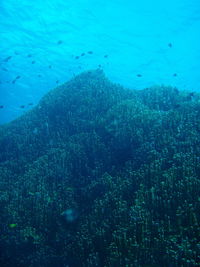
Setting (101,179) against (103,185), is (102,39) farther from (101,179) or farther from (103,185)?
(103,185)

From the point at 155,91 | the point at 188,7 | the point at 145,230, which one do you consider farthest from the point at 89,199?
the point at 188,7

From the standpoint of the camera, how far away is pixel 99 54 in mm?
33500

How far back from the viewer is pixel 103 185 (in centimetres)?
789

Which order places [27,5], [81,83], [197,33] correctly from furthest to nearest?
1. [197,33]
2. [27,5]
3. [81,83]

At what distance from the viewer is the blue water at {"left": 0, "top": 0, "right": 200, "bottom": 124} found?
23.9 meters

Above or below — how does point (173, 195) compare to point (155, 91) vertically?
below

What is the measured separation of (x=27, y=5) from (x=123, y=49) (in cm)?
1413

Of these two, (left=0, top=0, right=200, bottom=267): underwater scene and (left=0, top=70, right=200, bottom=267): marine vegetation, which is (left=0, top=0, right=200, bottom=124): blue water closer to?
(left=0, top=0, right=200, bottom=267): underwater scene

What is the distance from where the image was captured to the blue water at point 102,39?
78.4 feet

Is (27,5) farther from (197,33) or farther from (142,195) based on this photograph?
(142,195)

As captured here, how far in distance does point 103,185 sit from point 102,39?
2627 cm

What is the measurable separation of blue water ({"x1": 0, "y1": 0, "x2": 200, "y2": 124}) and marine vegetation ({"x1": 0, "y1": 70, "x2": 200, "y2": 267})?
7.43 meters

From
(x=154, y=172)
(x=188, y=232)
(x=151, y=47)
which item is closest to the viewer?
(x=188, y=232)

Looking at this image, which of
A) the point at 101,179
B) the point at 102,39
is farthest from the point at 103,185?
the point at 102,39
